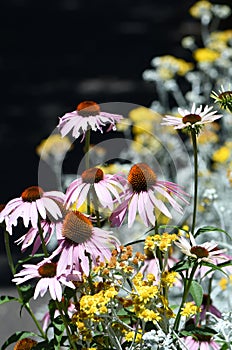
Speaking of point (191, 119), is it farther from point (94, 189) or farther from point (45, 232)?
point (45, 232)

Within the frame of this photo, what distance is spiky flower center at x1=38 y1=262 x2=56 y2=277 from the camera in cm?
139

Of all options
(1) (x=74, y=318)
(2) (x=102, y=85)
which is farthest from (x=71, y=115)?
(2) (x=102, y=85)

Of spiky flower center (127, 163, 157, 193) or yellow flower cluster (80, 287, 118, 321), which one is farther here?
spiky flower center (127, 163, 157, 193)

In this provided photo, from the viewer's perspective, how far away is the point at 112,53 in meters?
4.81

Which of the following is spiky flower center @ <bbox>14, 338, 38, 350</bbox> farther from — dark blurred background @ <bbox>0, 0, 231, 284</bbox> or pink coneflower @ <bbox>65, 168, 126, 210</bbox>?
dark blurred background @ <bbox>0, 0, 231, 284</bbox>

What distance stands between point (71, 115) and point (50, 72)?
3.27 m

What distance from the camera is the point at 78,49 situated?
4.82 meters

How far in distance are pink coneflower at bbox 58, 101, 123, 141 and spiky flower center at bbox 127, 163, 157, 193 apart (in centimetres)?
9

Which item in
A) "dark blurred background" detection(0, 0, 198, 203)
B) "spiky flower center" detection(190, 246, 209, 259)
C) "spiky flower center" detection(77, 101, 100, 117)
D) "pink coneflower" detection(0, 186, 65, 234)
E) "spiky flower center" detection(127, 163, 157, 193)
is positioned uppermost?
"dark blurred background" detection(0, 0, 198, 203)

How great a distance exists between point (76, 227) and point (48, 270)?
0.32 feet

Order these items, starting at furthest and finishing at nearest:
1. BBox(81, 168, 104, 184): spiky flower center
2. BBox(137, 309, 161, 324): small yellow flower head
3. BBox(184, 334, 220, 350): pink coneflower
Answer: BBox(184, 334, 220, 350): pink coneflower < BBox(81, 168, 104, 184): spiky flower center < BBox(137, 309, 161, 324): small yellow flower head

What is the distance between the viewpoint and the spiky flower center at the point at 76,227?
1354 millimetres

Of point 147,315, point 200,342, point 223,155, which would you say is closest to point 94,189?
point 147,315

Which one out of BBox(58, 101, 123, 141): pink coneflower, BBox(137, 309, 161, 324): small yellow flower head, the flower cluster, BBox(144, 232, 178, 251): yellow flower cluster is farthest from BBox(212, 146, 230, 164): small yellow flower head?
BBox(137, 309, 161, 324): small yellow flower head
